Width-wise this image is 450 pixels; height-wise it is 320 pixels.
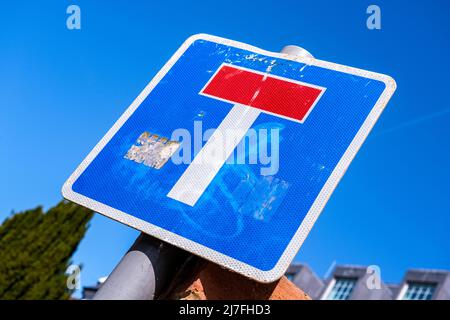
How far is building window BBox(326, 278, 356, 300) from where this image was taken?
3067 cm

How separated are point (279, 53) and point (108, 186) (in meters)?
0.78

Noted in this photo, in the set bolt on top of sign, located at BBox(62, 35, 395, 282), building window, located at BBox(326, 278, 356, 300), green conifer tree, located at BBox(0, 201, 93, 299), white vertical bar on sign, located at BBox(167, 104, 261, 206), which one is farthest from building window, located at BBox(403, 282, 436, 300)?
white vertical bar on sign, located at BBox(167, 104, 261, 206)

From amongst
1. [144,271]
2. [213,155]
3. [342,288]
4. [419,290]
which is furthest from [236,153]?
[342,288]

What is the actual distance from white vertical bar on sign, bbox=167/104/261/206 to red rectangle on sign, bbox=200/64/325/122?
0.19 feet

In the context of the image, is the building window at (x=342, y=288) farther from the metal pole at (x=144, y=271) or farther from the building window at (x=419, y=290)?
the metal pole at (x=144, y=271)

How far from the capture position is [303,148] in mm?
1655

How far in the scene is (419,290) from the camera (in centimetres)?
2883

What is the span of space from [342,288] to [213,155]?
1230 inches

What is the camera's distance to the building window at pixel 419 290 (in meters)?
28.2

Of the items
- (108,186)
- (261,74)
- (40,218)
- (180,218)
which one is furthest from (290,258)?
(40,218)

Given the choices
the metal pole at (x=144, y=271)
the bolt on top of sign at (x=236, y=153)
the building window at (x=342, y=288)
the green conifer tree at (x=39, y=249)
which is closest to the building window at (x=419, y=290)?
the building window at (x=342, y=288)

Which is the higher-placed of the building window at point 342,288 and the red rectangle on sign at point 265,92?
the building window at point 342,288

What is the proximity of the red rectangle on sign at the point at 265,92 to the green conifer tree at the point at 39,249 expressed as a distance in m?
15.4
